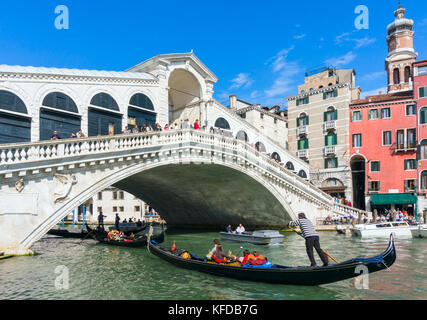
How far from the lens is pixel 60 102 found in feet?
46.6

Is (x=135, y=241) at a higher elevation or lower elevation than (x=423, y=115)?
lower

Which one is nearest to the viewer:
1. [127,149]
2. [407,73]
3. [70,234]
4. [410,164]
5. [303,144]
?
[127,149]

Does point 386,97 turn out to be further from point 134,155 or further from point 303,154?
point 134,155

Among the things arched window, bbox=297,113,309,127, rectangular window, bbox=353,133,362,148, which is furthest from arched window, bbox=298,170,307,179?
rectangular window, bbox=353,133,362,148

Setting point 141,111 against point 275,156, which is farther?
point 275,156

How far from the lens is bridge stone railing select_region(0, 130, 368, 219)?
10727 millimetres

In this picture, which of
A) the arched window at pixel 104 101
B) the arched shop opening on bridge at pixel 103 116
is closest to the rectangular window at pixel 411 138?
the arched shop opening on bridge at pixel 103 116

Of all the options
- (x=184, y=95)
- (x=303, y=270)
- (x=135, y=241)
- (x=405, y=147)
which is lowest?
(x=135, y=241)

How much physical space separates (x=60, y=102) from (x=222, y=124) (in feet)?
34.0

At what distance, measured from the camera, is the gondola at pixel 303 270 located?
22.7ft

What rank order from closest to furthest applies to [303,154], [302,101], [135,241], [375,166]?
[135,241], [375,166], [303,154], [302,101]

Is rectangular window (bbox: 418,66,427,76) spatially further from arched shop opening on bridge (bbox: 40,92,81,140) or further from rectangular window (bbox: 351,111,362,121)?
arched shop opening on bridge (bbox: 40,92,81,140)

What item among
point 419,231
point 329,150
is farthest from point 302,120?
point 419,231

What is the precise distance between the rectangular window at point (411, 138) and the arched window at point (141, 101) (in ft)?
59.1
